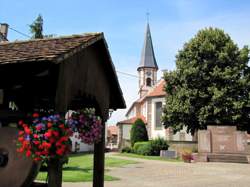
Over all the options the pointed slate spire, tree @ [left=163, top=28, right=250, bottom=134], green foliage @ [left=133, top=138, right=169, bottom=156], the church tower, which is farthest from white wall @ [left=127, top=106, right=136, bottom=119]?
tree @ [left=163, top=28, right=250, bottom=134]

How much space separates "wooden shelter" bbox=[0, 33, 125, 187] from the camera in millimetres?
6328

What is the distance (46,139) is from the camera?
19.0ft

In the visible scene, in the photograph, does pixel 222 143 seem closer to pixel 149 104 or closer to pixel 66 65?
pixel 149 104

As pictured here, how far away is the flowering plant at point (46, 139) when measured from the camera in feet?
19.0

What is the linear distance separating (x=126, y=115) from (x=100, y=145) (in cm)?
7596

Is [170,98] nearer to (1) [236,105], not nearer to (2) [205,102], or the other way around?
(2) [205,102]

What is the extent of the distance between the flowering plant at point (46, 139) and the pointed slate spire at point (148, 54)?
2722 inches

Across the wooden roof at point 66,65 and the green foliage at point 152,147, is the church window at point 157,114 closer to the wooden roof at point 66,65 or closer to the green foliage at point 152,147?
the green foliage at point 152,147

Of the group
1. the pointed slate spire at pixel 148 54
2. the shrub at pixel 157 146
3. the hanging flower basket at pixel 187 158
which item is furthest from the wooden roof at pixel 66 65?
the pointed slate spire at pixel 148 54

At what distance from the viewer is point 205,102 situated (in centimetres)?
3578

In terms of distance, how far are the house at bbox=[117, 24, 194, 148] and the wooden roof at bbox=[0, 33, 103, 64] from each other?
33.6 m

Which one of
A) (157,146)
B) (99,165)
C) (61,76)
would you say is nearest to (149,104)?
(157,146)

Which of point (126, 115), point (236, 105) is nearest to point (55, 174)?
point (236, 105)

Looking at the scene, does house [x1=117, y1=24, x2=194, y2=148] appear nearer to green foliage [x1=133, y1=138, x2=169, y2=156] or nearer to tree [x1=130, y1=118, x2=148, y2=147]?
tree [x1=130, y1=118, x2=148, y2=147]
